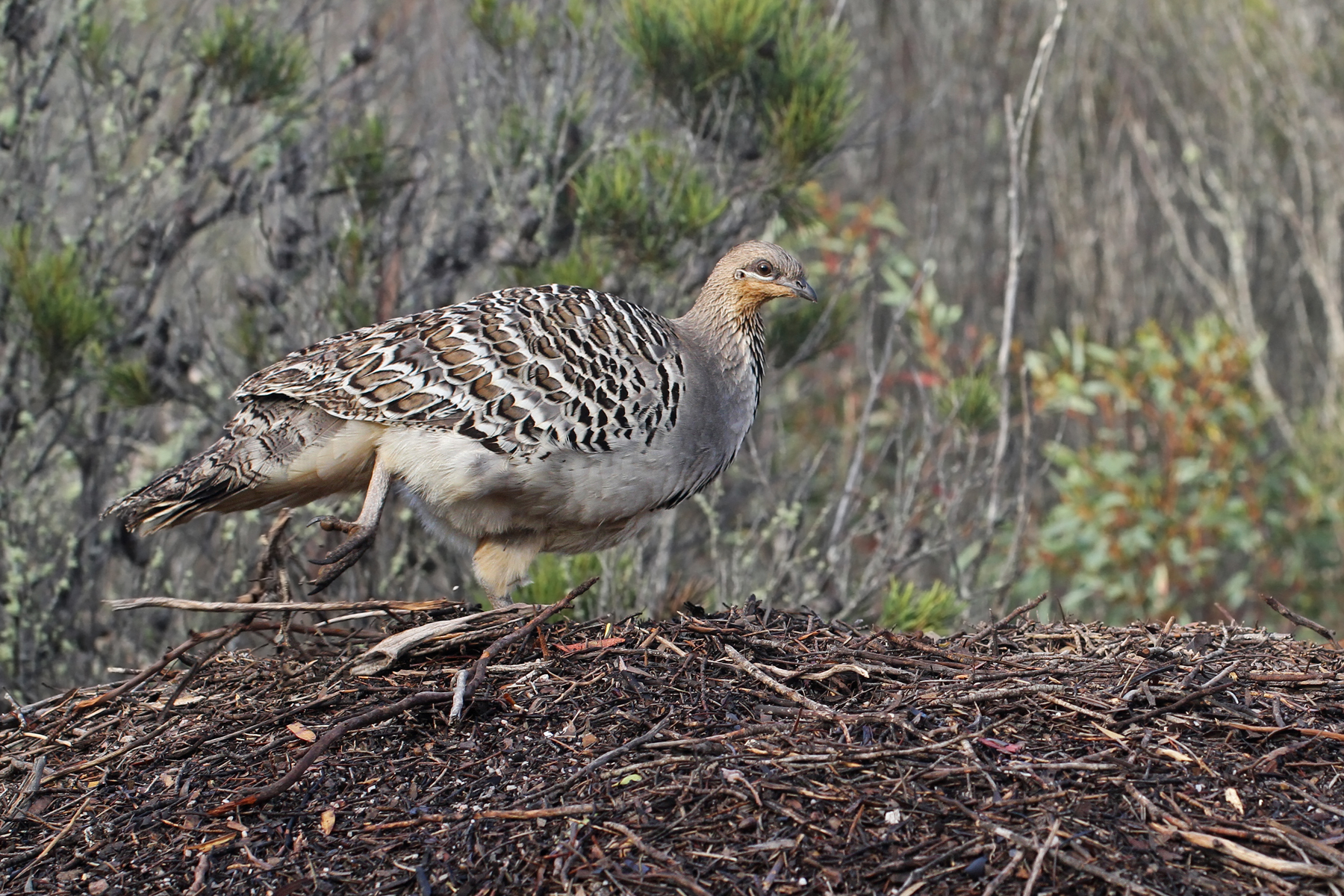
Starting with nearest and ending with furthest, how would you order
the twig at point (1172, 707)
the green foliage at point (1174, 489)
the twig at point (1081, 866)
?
1. the twig at point (1081, 866)
2. the twig at point (1172, 707)
3. the green foliage at point (1174, 489)

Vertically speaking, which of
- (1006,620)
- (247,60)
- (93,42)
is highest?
(93,42)

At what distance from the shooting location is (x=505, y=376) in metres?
4.68

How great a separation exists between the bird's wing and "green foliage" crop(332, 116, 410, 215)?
1884 millimetres

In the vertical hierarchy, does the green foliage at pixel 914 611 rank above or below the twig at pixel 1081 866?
below

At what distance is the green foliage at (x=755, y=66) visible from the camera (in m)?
6.17

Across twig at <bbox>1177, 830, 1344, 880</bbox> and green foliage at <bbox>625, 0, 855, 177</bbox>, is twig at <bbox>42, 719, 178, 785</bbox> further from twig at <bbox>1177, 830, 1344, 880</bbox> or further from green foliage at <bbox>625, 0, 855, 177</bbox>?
green foliage at <bbox>625, 0, 855, 177</bbox>

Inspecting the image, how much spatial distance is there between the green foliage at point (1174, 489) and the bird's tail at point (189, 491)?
6.05m

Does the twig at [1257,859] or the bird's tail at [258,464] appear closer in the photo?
the twig at [1257,859]

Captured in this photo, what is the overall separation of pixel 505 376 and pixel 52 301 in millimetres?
2181

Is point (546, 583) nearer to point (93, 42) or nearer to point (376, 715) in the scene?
point (376, 715)

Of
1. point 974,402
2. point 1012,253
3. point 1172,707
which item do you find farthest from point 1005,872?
point 1012,253

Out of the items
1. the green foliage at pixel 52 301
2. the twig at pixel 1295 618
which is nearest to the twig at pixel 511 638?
the twig at pixel 1295 618

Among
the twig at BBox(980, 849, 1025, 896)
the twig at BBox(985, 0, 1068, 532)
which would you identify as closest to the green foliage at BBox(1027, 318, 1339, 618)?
the twig at BBox(985, 0, 1068, 532)

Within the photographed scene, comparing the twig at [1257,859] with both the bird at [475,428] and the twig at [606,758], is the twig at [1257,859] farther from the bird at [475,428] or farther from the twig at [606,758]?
the bird at [475,428]
